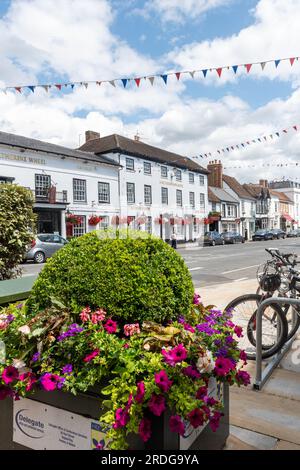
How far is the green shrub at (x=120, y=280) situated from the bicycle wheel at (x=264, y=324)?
179 cm

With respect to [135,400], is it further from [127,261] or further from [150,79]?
[150,79]

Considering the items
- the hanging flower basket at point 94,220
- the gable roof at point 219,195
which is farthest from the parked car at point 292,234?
the hanging flower basket at point 94,220

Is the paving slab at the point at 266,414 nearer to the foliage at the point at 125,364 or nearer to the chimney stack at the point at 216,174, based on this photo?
the foliage at the point at 125,364

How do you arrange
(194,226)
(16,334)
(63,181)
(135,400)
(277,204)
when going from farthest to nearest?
(277,204)
(194,226)
(63,181)
(16,334)
(135,400)

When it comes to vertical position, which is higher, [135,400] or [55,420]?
[135,400]

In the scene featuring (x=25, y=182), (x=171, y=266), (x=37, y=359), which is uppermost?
(x=25, y=182)

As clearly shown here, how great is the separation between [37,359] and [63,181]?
25.0 m

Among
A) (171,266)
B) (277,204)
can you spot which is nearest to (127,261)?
(171,266)

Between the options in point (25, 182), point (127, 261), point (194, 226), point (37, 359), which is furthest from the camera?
point (194, 226)

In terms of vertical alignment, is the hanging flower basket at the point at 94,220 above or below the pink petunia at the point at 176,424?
above

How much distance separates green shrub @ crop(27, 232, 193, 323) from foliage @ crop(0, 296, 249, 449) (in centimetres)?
10

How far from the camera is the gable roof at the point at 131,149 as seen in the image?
3073cm

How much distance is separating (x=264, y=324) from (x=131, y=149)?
96.2 feet

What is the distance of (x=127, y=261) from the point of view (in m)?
2.26
